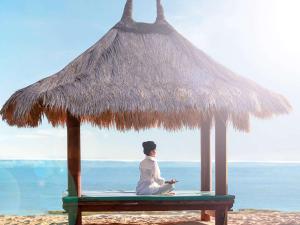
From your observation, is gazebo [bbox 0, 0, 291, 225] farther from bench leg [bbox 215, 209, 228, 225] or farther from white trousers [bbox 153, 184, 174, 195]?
white trousers [bbox 153, 184, 174, 195]

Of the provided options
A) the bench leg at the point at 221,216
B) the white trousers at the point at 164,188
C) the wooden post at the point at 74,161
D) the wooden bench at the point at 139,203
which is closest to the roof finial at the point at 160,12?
the wooden post at the point at 74,161

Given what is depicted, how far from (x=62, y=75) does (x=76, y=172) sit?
4.30 ft

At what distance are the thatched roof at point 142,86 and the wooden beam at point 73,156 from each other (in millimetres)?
180

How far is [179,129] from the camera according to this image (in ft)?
30.1

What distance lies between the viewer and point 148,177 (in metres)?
7.16

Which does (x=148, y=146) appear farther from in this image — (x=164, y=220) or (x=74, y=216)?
(x=164, y=220)

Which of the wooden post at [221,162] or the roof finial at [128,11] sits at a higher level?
the roof finial at [128,11]

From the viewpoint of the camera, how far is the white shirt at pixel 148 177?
281 inches

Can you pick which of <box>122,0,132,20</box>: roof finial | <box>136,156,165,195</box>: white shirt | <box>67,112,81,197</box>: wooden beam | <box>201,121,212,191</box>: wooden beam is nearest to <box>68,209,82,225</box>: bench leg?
<box>67,112,81,197</box>: wooden beam

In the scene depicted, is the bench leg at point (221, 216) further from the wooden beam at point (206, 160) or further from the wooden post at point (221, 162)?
the wooden beam at point (206, 160)

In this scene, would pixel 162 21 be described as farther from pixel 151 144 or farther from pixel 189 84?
pixel 151 144

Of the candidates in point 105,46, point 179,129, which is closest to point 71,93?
point 105,46

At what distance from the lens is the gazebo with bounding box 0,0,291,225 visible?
6898mm

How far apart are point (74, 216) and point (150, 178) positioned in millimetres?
1003
